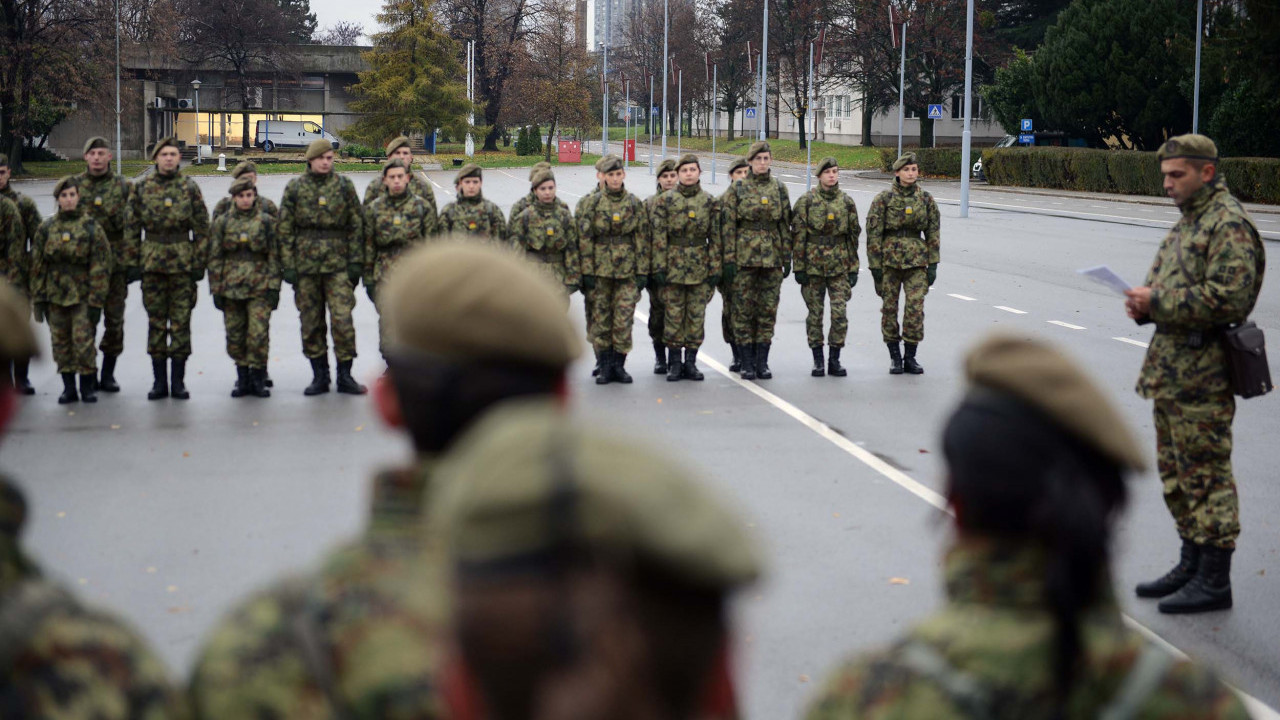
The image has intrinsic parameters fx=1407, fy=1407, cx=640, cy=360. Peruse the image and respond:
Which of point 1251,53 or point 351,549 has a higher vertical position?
point 1251,53

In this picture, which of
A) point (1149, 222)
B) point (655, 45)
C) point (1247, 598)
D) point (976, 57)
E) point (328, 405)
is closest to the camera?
point (1247, 598)

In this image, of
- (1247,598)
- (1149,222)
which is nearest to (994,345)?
(1247,598)

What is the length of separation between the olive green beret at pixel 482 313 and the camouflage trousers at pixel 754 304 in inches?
436

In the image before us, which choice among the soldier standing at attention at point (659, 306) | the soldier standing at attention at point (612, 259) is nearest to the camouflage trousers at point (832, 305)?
the soldier standing at attention at point (659, 306)

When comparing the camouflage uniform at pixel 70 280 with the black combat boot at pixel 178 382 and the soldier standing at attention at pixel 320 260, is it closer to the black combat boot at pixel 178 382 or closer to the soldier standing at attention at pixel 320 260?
the black combat boot at pixel 178 382

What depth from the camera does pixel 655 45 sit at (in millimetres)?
121250

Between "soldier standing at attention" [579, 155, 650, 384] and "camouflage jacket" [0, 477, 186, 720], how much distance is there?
10914 millimetres

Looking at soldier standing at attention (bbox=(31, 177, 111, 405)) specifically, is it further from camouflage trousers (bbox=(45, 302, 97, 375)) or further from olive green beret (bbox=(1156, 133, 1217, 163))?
olive green beret (bbox=(1156, 133, 1217, 163))

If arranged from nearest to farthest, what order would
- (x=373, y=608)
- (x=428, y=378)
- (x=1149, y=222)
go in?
1. (x=373, y=608)
2. (x=428, y=378)
3. (x=1149, y=222)

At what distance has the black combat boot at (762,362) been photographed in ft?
42.5

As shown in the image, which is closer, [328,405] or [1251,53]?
[328,405]

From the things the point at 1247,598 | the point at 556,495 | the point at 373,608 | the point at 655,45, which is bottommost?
the point at 1247,598

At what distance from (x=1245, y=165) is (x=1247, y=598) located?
124 ft

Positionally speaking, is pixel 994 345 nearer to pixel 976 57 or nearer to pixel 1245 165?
pixel 1245 165
